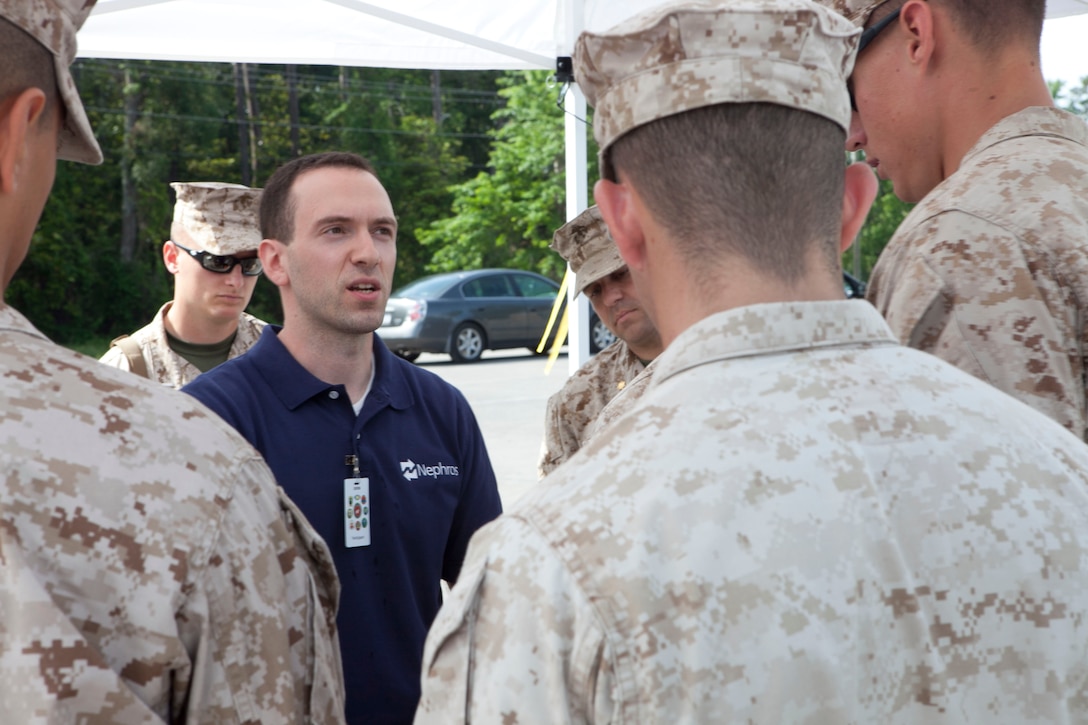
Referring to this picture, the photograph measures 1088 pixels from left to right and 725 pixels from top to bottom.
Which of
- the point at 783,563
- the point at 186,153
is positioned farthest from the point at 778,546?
the point at 186,153

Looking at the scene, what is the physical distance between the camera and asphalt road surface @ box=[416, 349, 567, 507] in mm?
9297

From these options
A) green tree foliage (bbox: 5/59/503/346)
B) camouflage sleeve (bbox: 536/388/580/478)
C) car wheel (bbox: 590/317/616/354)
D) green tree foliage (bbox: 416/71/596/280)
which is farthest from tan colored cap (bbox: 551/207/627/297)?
green tree foliage (bbox: 416/71/596/280)

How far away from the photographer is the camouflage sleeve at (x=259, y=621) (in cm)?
134

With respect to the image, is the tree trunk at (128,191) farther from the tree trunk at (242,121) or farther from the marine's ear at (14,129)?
the marine's ear at (14,129)

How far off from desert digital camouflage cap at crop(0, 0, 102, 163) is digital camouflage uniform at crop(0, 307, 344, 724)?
268mm

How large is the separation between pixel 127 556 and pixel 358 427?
143cm

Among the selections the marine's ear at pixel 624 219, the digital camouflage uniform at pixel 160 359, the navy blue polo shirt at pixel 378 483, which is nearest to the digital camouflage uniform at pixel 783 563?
the marine's ear at pixel 624 219

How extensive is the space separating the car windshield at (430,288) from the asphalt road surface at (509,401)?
114cm

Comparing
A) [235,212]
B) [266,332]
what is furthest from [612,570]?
[235,212]

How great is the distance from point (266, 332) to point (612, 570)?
2053 mm

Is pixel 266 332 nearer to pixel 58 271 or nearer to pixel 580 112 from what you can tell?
pixel 580 112

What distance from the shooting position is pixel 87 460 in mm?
1266

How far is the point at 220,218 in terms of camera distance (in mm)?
4641

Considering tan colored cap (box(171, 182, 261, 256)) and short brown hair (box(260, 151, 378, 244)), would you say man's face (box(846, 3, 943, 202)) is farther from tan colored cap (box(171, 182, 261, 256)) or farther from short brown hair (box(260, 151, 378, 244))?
tan colored cap (box(171, 182, 261, 256))
